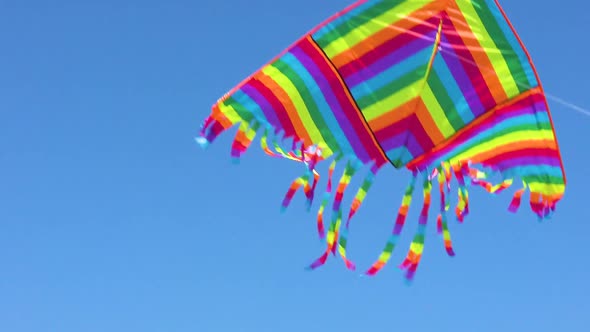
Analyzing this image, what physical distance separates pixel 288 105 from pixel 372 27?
0.63m

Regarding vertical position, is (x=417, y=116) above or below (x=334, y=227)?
above

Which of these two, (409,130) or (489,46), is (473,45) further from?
(409,130)

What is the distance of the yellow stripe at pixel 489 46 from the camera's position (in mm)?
5434

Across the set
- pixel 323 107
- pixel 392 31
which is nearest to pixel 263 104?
pixel 323 107

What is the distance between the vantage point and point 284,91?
551 centimetres

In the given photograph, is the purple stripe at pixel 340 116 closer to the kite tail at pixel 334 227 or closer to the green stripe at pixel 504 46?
the kite tail at pixel 334 227

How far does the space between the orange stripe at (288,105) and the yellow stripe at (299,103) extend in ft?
0.05

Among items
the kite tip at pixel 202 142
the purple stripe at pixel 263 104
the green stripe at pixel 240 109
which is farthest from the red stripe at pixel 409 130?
the kite tip at pixel 202 142

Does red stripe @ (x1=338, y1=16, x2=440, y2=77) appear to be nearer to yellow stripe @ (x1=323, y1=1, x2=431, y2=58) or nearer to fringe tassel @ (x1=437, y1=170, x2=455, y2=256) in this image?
yellow stripe @ (x1=323, y1=1, x2=431, y2=58)

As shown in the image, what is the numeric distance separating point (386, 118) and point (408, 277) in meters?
0.91

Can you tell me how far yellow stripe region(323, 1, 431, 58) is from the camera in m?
5.40

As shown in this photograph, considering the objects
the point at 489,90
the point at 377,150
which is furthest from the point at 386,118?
the point at 489,90

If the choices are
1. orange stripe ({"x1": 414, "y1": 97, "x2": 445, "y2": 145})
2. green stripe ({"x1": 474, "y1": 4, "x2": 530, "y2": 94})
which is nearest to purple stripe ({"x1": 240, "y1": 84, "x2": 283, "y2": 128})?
orange stripe ({"x1": 414, "y1": 97, "x2": 445, "y2": 145})

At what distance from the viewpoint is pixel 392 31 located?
5.44m
